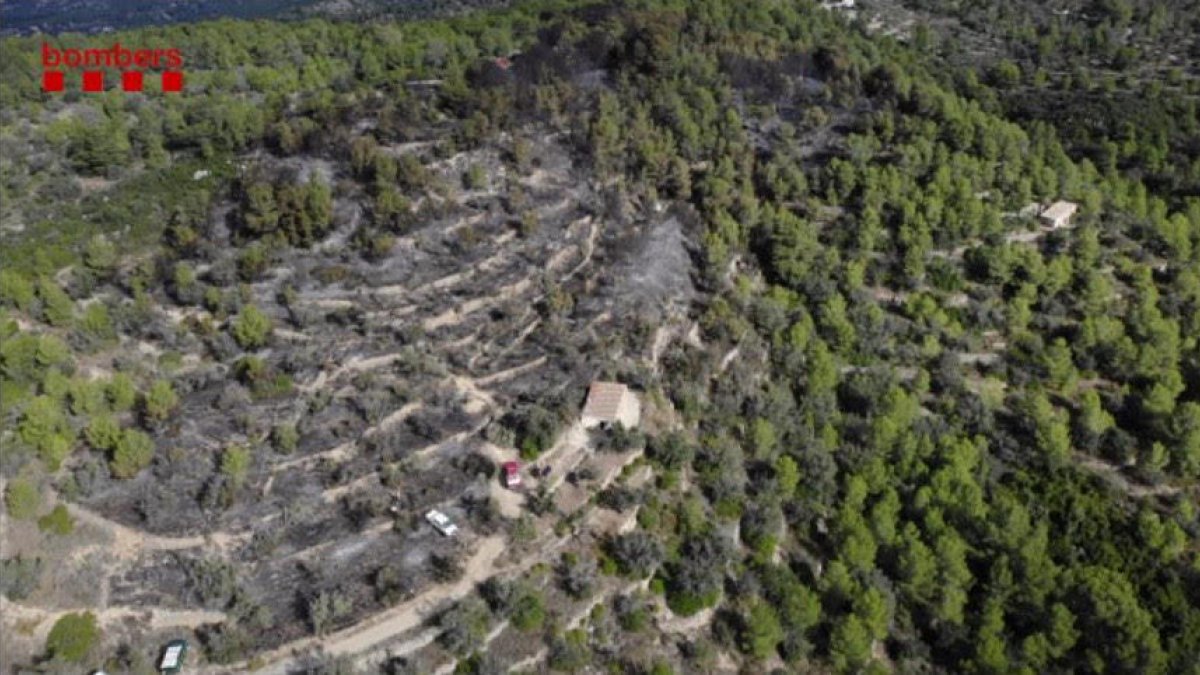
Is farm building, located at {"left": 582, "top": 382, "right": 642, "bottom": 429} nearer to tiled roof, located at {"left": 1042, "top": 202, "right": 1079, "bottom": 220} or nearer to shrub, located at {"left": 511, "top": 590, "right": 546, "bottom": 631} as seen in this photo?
shrub, located at {"left": 511, "top": 590, "right": 546, "bottom": 631}

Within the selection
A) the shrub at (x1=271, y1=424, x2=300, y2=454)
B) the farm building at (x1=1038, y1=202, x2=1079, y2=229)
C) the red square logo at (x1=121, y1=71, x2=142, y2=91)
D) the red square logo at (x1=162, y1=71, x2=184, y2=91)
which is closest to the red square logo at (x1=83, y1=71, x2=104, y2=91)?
the red square logo at (x1=121, y1=71, x2=142, y2=91)

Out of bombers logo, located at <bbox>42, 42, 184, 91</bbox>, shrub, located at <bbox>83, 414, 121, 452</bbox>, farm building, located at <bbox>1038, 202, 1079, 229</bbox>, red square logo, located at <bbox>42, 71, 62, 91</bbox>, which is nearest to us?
shrub, located at <bbox>83, 414, 121, 452</bbox>

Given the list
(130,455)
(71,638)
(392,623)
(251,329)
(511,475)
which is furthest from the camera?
(251,329)

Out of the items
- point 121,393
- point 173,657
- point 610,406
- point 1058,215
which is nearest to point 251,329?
point 121,393

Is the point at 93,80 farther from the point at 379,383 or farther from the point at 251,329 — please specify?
the point at 379,383

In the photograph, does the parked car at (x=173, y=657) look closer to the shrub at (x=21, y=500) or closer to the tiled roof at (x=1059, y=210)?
the shrub at (x=21, y=500)

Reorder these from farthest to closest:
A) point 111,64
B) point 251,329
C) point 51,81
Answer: point 111,64
point 51,81
point 251,329

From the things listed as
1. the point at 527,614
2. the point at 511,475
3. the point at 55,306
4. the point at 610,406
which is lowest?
the point at 527,614

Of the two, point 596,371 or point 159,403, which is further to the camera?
point 596,371
